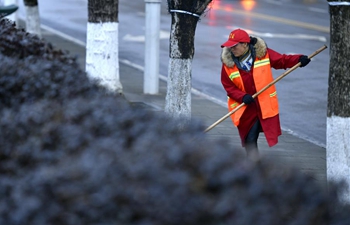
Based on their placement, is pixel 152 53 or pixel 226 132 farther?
pixel 152 53

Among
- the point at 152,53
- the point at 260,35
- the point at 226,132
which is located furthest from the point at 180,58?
the point at 260,35

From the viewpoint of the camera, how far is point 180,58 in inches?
367

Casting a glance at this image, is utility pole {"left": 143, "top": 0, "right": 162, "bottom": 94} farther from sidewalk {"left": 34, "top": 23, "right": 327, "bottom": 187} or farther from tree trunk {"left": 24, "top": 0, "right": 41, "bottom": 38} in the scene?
tree trunk {"left": 24, "top": 0, "right": 41, "bottom": 38}

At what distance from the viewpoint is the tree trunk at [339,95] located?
6285 mm

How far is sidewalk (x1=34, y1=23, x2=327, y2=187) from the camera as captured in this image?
8.95 metres

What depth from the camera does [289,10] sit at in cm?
2850

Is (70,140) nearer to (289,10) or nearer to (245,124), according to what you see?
(245,124)

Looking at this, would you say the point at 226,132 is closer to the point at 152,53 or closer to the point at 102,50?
the point at 102,50

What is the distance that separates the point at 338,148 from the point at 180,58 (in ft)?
10.4

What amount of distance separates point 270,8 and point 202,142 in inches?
1035

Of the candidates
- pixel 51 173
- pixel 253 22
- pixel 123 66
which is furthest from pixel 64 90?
pixel 253 22

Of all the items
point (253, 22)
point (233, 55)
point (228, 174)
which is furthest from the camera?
point (253, 22)

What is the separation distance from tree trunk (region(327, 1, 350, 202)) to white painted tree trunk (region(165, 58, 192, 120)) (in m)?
2.99

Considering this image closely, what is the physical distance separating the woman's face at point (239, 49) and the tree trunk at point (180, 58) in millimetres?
1522
